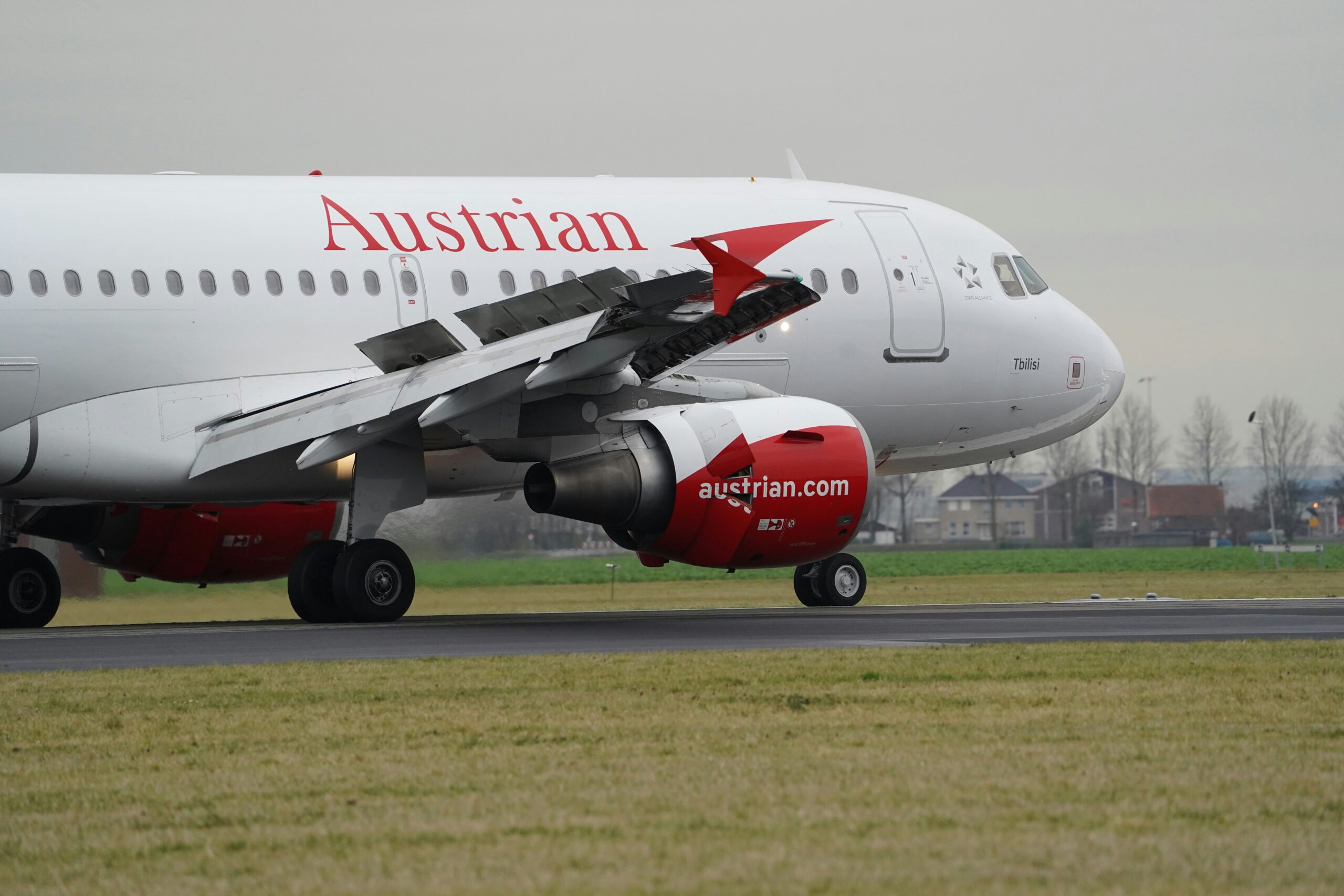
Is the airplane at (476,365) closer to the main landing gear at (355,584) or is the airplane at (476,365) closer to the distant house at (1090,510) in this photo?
the main landing gear at (355,584)

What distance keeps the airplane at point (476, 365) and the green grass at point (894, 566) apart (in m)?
2.30

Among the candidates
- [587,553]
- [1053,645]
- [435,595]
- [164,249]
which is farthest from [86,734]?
[587,553]

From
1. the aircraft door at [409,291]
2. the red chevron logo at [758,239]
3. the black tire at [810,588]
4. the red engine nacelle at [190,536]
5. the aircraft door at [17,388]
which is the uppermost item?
the red chevron logo at [758,239]

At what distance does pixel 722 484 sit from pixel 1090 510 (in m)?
84.7

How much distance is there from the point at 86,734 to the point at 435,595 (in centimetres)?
1517

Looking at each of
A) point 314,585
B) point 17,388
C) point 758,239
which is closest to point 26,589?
point 17,388

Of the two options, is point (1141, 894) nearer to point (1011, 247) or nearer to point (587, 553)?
point (1011, 247)

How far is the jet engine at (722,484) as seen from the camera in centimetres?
1614

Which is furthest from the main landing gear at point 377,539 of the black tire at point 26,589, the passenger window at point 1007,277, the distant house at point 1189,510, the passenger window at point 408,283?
the distant house at point 1189,510

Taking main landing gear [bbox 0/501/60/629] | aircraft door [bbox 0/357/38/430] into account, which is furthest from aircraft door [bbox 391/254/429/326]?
main landing gear [bbox 0/501/60/629]

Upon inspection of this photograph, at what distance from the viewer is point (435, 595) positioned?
24.0 m

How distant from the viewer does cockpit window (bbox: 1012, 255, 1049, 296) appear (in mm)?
22141

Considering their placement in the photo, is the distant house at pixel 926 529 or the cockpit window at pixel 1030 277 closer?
the cockpit window at pixel 1030 277

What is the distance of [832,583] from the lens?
2150 cm
